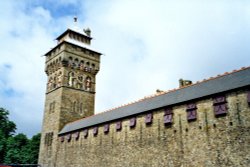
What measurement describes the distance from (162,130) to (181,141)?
1906 millimetres

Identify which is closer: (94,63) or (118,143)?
(118,143)

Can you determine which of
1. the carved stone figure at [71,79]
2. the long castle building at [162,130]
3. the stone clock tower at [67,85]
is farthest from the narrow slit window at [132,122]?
the carved stone figure at [71,79]

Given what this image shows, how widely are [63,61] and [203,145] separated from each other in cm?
2488

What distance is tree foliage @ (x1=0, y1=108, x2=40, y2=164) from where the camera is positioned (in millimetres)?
41406

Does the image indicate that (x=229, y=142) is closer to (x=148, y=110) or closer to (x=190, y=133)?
(x=190, y=133)

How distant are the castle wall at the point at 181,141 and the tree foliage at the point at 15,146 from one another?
67.0ft

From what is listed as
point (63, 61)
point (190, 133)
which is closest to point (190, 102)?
point (190, 133)

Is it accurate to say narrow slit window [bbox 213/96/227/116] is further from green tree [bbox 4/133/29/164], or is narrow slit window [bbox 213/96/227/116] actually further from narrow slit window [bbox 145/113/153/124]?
green tree [bbox 4/133/29/164]

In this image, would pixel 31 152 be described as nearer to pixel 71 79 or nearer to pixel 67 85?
pixel 67 85

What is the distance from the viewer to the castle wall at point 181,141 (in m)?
14.9

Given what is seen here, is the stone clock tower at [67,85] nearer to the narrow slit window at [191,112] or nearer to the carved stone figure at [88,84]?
the carved stone figure at [88,84]

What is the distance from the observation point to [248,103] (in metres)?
14.7

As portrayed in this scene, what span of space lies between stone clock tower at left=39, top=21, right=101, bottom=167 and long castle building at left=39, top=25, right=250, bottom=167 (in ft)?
0.47

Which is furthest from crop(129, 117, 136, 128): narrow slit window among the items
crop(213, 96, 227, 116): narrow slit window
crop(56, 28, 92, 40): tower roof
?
crop(56, 28, 92, 40): tower roof
